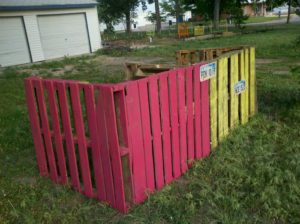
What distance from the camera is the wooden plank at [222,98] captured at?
454 centimetres

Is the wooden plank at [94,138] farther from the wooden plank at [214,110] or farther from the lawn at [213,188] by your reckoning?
the wooden plank at [214,110]

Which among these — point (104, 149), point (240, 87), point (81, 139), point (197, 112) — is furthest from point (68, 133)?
point (240, 87)

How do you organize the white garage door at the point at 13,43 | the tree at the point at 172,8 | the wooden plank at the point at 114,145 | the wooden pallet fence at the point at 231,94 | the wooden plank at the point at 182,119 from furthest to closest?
the tree at the point at 172,8 < the white garage door at the point at 13,43 < the wooden pallet fence at the point at 231,94 < the wooden plank at the point at 182,119 < the wooden plank at the point at 114,145

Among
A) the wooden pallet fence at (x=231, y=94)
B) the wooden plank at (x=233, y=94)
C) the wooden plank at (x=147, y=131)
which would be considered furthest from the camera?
the wooden plank at (x=233, y=94)

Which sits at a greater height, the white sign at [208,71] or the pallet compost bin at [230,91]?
the white sign at [208,71]

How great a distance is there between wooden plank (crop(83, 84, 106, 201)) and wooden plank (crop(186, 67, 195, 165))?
115 centimetres

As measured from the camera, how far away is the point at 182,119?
385 cm

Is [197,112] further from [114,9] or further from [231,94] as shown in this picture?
[114,9]

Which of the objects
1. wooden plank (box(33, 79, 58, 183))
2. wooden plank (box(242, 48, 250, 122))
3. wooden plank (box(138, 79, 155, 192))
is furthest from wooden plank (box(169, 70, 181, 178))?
wooden plank (box(242, 48, 250, 122))

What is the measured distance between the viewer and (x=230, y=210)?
316 cm

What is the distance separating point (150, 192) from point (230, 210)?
82 centimetres

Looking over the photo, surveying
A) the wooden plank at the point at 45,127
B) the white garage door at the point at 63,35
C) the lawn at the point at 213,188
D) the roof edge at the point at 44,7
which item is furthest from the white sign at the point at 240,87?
the white garage door at the point at 63,35

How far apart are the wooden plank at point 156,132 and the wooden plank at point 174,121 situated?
0.23m

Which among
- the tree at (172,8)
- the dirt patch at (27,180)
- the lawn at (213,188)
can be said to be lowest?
the dirt patch at (27,180)
